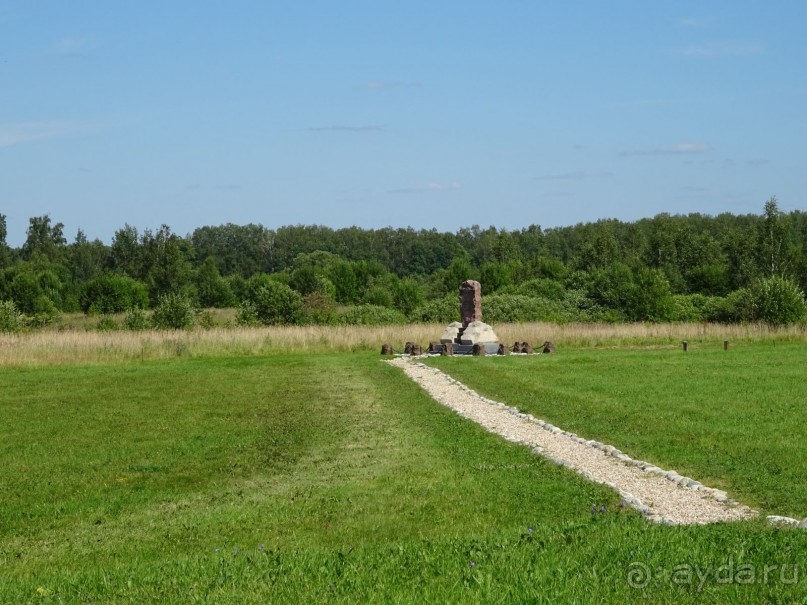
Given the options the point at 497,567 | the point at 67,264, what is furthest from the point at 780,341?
the point at 67,264

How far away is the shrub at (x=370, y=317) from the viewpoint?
149 feet

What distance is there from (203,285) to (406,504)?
211 ft

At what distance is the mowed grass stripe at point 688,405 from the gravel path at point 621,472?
0.28 m

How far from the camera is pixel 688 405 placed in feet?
49.0

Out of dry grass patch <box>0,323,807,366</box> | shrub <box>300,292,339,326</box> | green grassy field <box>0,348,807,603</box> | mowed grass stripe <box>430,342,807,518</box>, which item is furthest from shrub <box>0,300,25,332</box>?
green grassy field <box>0,348,807,603</box>

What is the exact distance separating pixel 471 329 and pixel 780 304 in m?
15.5

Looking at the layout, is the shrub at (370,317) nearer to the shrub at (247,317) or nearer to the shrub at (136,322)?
the shrub at (247,317)

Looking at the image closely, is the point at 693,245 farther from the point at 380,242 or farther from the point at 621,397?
the point at 621,397

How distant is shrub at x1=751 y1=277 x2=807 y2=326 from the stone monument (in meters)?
13.5

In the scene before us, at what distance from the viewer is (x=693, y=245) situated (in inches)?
3049

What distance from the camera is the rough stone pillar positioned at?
32000 mm

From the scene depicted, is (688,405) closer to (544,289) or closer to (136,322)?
(136,322)

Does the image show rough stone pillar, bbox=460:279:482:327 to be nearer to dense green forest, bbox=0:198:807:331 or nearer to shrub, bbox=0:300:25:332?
dense green forest, bbox=0:198:807:331

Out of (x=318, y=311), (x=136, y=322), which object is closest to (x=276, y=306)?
(x=318, y=311)
